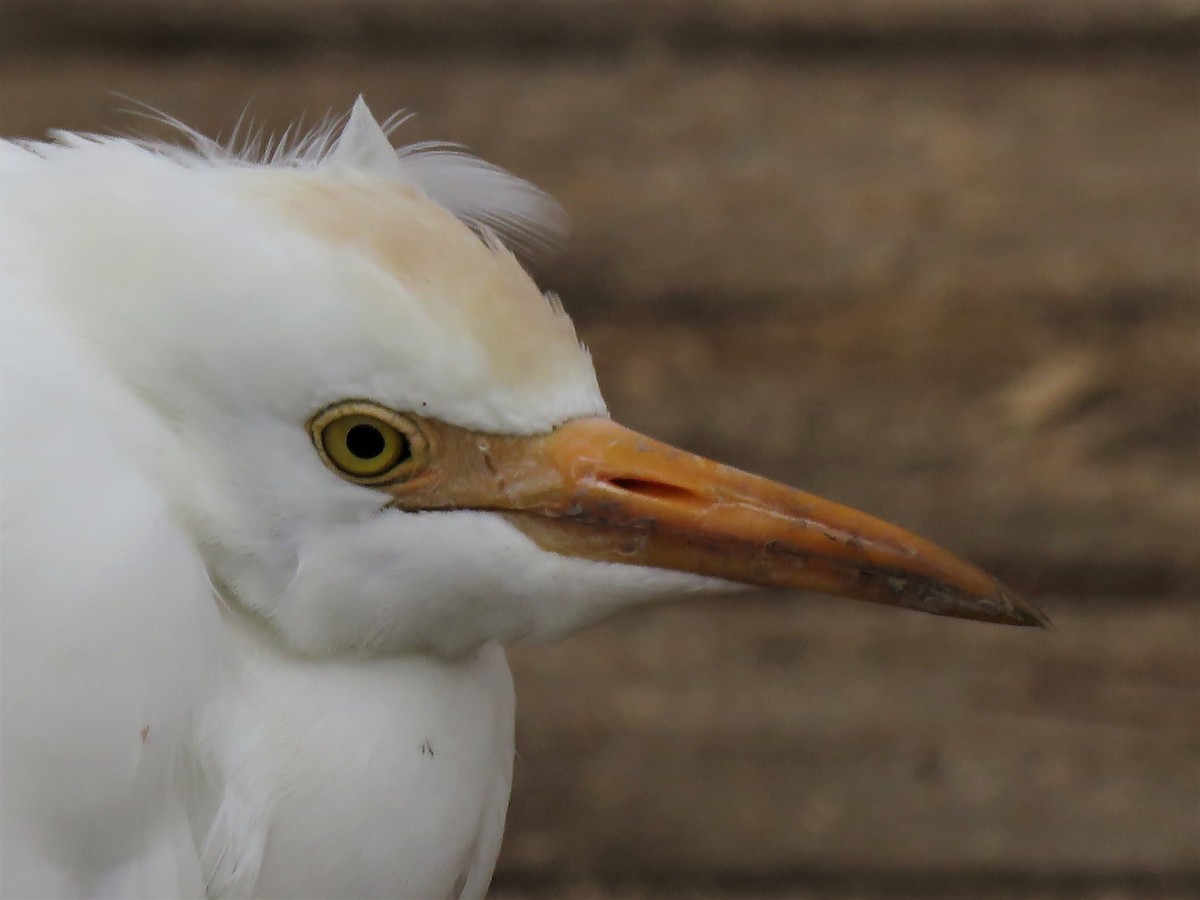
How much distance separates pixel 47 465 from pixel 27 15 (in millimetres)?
1302

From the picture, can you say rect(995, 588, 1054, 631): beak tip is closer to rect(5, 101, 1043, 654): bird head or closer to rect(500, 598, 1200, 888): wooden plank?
rect(5, 101, 1043, 654): bird head

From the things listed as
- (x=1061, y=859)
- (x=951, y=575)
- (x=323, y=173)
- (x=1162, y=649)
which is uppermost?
(x=323, y=173)

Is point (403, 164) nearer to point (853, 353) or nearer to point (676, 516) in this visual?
point (676, 516)

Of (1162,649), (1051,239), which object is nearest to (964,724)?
(1162,649)

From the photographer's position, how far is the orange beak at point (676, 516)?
0.65m

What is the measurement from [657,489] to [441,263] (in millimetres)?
147

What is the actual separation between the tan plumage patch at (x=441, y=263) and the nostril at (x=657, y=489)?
6 centimetres

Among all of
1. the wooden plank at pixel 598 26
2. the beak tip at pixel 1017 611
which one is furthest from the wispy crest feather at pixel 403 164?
the wooden plank at pixel 598 26

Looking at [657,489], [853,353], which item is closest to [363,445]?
[657,489]

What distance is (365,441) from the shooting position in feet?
2.05

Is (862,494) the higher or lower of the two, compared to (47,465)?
lower

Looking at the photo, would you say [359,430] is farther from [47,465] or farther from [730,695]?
[730,695]

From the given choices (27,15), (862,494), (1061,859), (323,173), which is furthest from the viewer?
(27,15)

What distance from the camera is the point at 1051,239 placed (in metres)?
1.71
